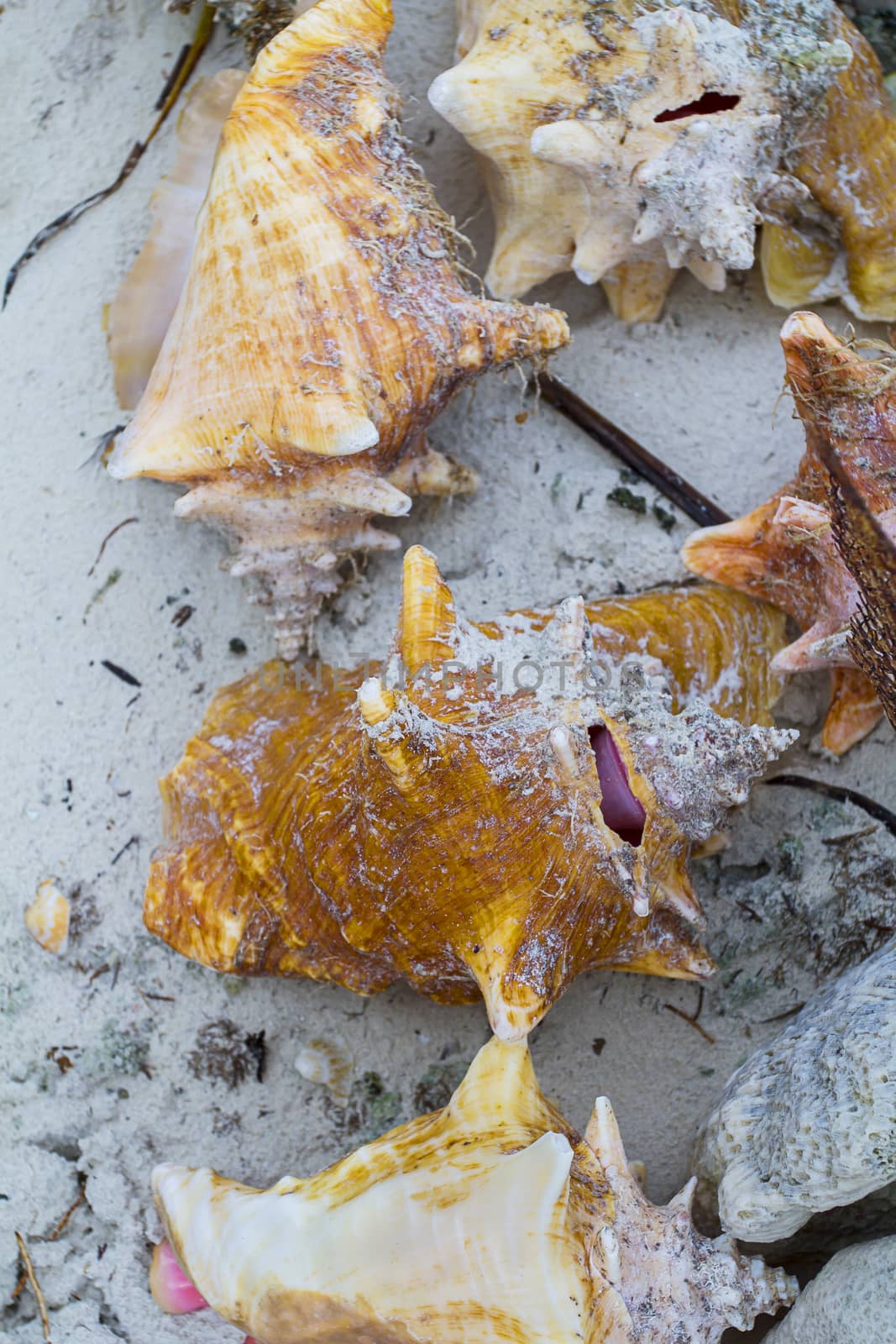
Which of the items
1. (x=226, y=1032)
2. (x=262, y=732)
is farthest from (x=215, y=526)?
(x=226, y=1032)

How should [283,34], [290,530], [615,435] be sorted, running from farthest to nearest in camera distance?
[615,435], [290,530], [283,34]

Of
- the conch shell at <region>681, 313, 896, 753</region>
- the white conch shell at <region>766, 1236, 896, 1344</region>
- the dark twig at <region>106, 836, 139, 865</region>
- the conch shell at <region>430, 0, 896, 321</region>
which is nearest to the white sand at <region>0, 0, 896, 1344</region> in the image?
the dark twig at <region>106, 836, 139, 865</region>

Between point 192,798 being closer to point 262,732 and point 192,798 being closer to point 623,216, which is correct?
point 262,732

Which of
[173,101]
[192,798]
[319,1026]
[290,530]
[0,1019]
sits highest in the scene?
[173,101]

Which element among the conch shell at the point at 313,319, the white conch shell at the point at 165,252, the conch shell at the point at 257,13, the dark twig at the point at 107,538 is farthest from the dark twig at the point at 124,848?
the conch shell at the point at 257,13

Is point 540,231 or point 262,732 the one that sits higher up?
point 540,231

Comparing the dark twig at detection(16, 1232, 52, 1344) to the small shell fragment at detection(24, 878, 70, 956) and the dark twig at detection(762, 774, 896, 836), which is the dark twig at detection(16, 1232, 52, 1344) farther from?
the dark twig at detection(762, 774, 896, 836)

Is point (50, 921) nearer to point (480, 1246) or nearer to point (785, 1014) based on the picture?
point (480, 1246)
